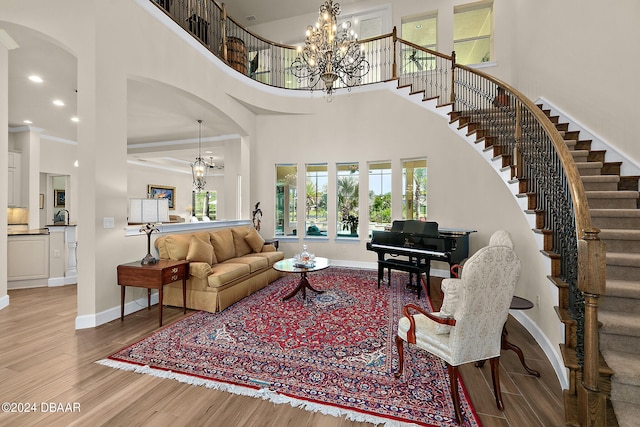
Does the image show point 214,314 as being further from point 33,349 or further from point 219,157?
point 219,157

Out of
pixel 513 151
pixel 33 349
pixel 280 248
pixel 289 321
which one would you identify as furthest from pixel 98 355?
pixel 513 151

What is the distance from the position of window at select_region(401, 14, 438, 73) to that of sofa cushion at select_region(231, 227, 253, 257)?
5.44 metres

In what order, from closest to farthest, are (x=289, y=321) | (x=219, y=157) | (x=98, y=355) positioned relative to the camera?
(x=98, y=355)
(x=289, y=321)
(x=219, y=157)

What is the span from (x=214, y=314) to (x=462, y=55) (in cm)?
804

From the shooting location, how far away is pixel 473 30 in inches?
289

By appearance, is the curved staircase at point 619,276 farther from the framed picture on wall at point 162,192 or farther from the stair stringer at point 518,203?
the framed picture on wall at point 162,192

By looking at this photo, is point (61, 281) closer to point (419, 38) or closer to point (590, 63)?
point (590, 63)

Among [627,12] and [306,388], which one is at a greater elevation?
[627,12]

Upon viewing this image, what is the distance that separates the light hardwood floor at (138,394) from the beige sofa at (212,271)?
81cm

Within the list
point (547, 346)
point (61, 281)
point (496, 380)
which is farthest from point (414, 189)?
point (61, 281)

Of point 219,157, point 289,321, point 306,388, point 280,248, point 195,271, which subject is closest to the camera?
point 306,388

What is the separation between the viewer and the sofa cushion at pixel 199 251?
3.85m

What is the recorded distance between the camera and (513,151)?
3715mm

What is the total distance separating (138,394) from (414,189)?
18.3ft
